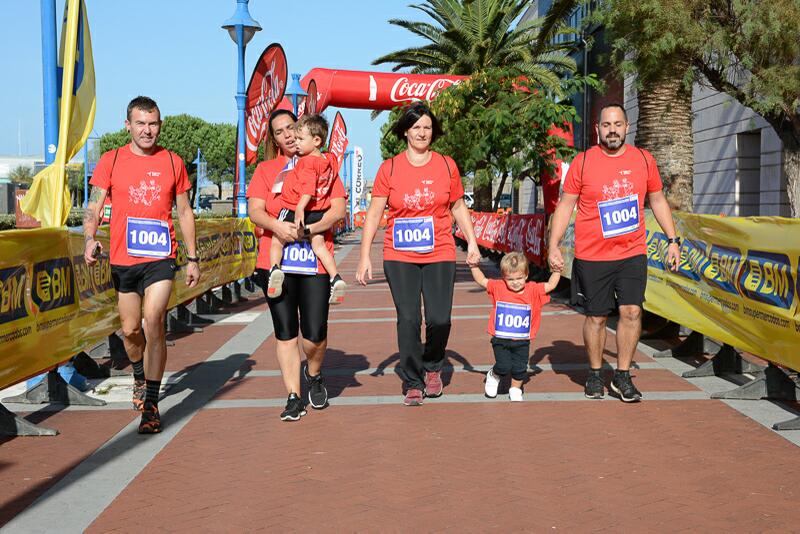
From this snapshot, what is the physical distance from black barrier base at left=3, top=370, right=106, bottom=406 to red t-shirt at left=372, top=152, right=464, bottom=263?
250 centimetres

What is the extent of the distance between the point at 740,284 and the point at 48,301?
508 centimetres

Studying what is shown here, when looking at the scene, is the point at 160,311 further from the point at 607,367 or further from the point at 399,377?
the point at 607,367

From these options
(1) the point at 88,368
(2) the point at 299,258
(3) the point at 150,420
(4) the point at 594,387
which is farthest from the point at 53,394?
(4) the point at 594,387

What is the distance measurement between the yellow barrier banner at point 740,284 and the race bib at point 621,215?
38.6 inches

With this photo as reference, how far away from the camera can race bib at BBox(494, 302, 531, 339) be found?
7.01 metres

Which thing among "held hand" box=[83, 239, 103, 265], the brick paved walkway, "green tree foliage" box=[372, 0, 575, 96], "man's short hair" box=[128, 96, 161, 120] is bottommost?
the brick paved walkway

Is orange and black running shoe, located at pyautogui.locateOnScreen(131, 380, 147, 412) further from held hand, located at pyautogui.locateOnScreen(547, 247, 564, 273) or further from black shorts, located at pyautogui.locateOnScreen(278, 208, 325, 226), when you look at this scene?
held hand, located at pyautogui.locateOnScreen(547, 247, 564, 273)

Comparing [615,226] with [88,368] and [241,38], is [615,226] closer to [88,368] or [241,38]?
[88,368]

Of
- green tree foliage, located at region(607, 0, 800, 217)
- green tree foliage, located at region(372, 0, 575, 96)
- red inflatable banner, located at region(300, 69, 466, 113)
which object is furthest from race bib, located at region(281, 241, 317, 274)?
green tree foliage, located at region(372, 0, 575, 96)

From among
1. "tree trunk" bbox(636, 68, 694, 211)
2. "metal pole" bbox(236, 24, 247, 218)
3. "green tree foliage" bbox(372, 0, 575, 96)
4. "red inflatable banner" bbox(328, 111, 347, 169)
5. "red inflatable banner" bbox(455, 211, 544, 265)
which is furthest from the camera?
"red inflatable banner" bbox(328, 111, 347, 169)

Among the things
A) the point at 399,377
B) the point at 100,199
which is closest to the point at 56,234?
the point at 100,199

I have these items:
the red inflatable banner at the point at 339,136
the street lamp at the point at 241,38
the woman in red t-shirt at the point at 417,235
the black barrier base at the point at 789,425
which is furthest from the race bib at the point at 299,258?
the red inflatable banner at the point at 339,136

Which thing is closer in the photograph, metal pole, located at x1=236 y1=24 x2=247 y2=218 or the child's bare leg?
the child's bare leg

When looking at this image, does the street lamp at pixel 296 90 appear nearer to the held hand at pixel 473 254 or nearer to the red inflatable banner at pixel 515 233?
the red inflatable banner at pixel 515 233
